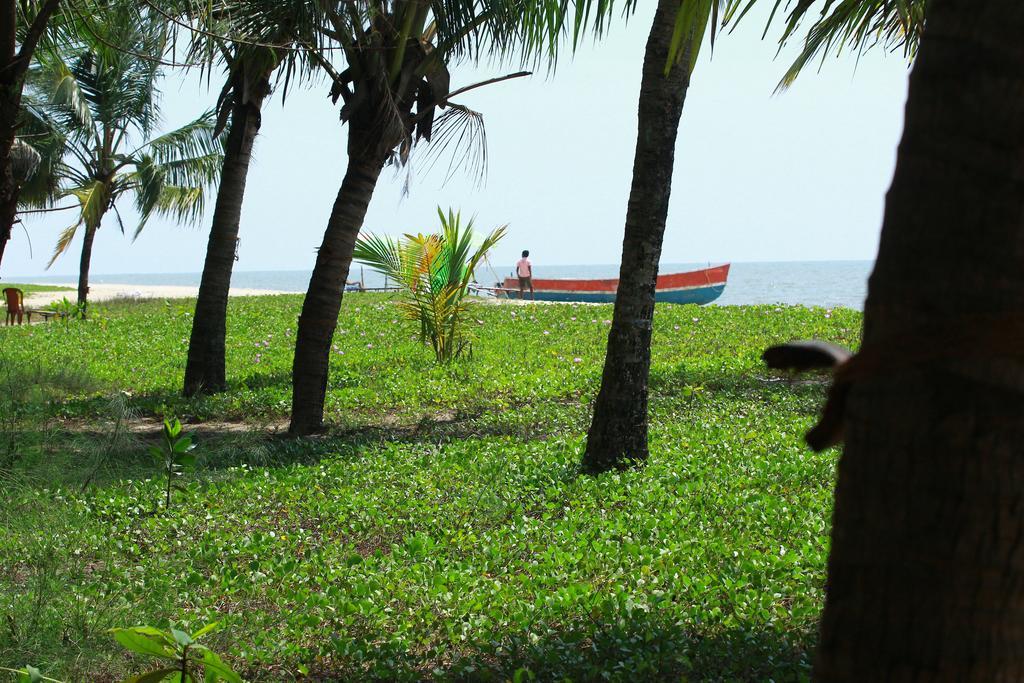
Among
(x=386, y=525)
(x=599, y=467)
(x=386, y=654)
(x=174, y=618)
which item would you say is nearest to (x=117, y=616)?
(x=174, y=618)

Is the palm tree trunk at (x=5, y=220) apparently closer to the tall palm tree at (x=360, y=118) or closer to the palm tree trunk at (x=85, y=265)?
the tall palm tree at (x=360, y=118)

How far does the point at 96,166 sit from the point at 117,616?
938 inches

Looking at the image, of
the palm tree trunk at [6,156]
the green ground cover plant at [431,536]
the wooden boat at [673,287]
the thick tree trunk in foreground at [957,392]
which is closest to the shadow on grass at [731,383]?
the green ground cover plant at [431,536]

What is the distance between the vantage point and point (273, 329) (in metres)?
17.8

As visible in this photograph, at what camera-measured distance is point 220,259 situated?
11547mm

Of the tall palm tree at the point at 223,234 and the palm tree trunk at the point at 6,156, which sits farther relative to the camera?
the tall palm tree at the point at 223,234

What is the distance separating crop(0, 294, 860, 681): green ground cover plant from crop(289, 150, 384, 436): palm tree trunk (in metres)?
0.47

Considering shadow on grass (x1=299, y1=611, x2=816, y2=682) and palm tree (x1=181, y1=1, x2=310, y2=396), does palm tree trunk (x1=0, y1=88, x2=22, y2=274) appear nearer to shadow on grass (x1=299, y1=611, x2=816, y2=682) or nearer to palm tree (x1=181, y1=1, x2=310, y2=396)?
shadow on grass (x1=299, y1=611, x2=816, y2=682)

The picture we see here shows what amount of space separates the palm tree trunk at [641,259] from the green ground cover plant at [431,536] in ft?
1.20

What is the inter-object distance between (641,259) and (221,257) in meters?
6.30

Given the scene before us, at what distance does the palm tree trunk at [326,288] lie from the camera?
9.14 metres

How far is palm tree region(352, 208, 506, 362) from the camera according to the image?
12.6 meters

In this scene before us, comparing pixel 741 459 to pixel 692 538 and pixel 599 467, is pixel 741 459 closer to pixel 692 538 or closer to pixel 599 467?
pixel 599 467

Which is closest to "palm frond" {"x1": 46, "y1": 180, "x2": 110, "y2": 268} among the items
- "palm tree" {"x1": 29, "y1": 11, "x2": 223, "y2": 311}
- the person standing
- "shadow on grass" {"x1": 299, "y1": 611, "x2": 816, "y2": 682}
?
"palm tree" {"x1": 29, "y1": 11, "x2": 223, "y2": 311}
